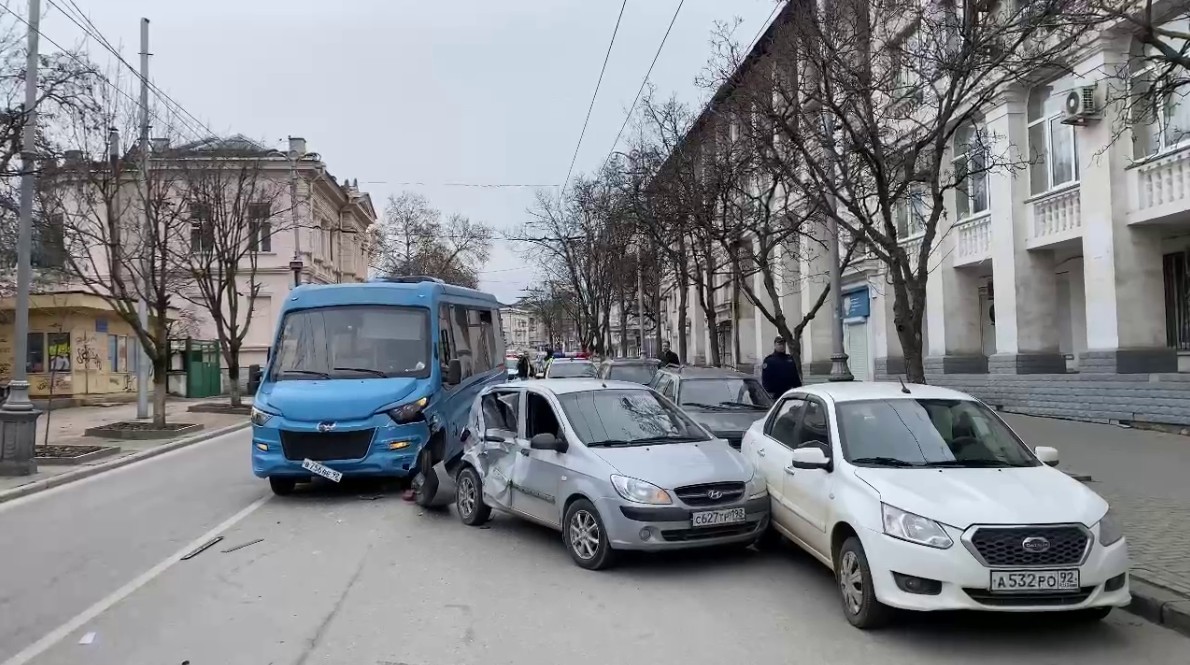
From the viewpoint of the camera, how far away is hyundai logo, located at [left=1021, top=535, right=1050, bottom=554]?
5.37 meters

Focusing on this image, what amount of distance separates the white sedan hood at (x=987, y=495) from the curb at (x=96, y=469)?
36.9 ft

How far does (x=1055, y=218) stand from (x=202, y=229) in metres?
→ 22.1

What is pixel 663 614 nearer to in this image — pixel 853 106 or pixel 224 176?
pixel 853 106

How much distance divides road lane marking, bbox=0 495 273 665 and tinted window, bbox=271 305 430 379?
262cm

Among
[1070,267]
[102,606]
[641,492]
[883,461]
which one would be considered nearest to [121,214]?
[102,606]

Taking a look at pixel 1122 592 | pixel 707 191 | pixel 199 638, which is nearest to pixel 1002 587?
pixel 1122 592

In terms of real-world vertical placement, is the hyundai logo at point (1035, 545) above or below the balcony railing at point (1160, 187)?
below

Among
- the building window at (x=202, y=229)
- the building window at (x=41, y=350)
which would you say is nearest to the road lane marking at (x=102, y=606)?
the building window at (x=202, y=229)

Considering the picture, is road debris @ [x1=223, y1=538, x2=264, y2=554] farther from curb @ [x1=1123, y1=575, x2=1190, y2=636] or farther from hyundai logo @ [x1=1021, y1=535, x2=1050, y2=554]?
curb @ [x1=1123, y1=575, x2=1190, y2=636]

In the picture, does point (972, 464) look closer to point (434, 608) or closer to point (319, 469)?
point (434, 608)

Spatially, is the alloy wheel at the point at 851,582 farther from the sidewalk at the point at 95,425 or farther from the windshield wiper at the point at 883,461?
the sidewalk at the point at 95,425

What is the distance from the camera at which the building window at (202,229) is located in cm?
2434

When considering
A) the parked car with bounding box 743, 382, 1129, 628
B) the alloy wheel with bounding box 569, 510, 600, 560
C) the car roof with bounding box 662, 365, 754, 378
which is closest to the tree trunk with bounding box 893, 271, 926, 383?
the car roof with bounding box 662, 365, 754, 378

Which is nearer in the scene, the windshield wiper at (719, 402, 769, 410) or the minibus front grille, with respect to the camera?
the minibus front grille
